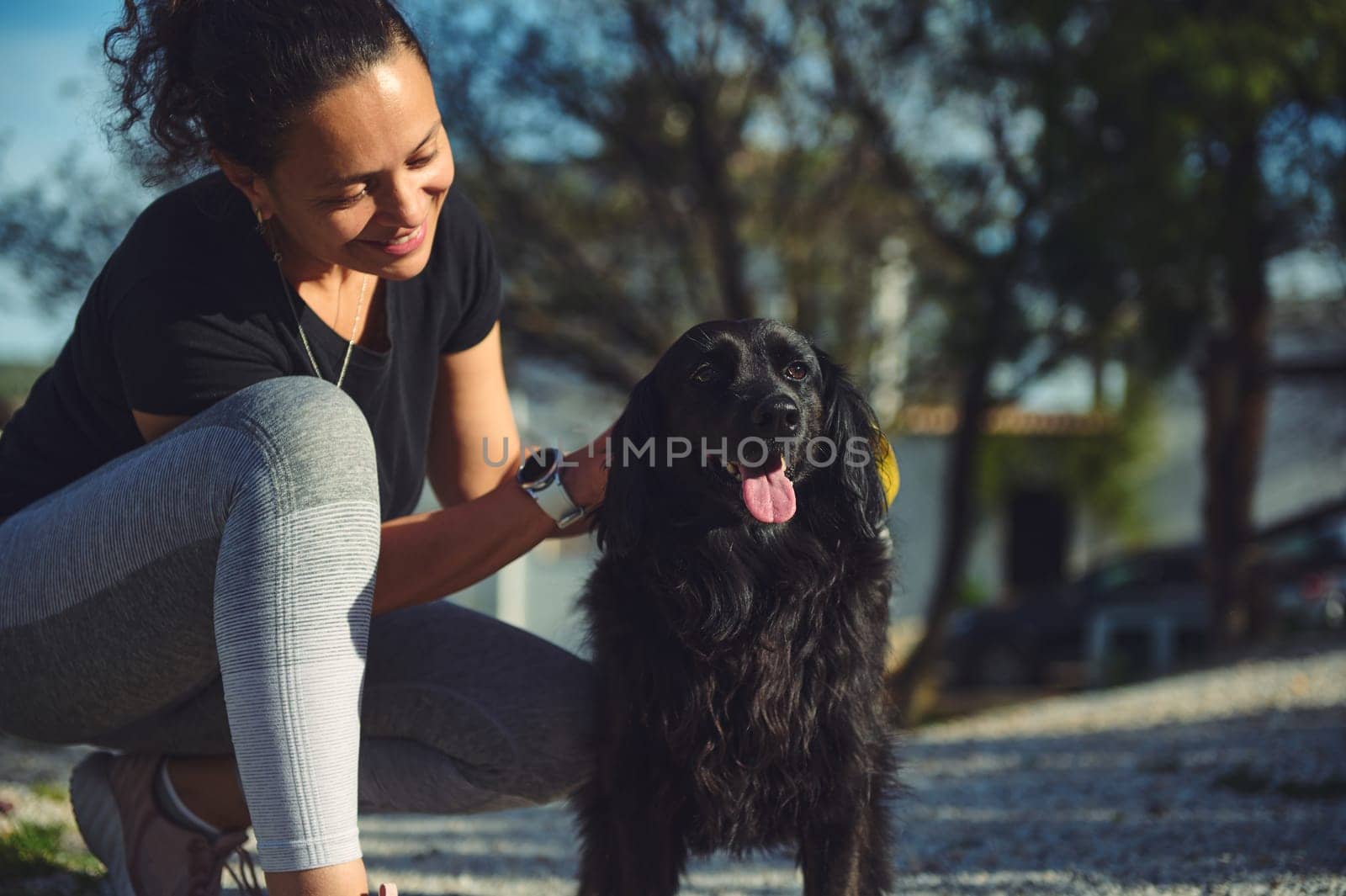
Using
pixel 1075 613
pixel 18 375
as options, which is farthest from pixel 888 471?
pixel 1075 613

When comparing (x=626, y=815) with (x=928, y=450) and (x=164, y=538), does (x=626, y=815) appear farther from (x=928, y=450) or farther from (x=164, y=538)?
(x=928, y=450)

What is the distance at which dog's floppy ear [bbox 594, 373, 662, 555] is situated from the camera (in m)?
1.92

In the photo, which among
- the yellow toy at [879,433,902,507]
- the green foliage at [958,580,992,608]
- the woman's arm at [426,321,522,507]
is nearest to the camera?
the yellow toy at [879,433,902,507]

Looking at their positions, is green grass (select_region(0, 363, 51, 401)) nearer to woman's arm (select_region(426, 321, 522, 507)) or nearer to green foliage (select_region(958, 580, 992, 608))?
woman's arm (select_region(426, 321, 522, 507))

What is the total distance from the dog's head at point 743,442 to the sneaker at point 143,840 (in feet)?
2.84

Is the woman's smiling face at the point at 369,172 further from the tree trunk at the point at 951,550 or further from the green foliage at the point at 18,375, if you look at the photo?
the green foliage at the point at 18,375

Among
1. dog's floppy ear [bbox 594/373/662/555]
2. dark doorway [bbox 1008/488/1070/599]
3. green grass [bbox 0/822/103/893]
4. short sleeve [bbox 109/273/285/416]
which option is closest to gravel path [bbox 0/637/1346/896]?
green grass [bbox 0/822/103/893]

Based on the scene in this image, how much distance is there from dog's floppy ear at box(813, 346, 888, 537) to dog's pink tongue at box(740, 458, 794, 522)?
11 centimetres

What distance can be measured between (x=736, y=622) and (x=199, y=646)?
0.85m

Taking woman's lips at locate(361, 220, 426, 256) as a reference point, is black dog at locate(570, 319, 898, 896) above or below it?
below

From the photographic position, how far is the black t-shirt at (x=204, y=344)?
71.7 inches

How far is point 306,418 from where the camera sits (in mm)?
1676

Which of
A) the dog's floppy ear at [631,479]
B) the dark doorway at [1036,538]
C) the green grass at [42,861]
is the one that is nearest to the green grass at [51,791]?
the green grass at [42,861]

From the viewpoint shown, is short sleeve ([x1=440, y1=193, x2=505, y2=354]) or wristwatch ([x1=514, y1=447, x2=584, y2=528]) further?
short sleeve ([x1=440, y1=193, x2=505, y2=354])
